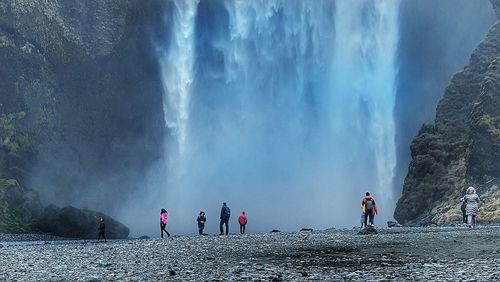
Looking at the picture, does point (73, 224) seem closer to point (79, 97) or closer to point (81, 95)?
point (79, 97)

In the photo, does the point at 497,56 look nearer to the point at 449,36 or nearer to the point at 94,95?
the point at 449,36

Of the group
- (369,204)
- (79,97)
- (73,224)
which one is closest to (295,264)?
(369,204)

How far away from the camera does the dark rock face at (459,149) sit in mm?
46312

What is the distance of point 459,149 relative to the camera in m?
51.4

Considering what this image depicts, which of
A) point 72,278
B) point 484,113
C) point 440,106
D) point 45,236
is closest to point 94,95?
point 45,236

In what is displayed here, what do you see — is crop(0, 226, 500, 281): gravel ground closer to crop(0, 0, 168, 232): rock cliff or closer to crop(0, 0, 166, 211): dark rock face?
crop(0, 0, 168, 232): rock cliff

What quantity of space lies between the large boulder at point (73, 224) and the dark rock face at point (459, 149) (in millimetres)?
26648

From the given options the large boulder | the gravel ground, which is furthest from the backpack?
the large boulder

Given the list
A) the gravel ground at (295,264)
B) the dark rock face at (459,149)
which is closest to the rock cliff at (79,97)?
the dark rock face at (459,149)

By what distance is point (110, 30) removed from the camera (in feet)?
250

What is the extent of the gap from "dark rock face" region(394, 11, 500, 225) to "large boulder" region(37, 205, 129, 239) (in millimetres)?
26648

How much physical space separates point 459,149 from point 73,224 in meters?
36.2

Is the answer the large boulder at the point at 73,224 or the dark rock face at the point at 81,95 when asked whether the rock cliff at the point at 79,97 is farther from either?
the large boulder at the point at 73,224

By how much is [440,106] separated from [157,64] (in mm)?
40409
